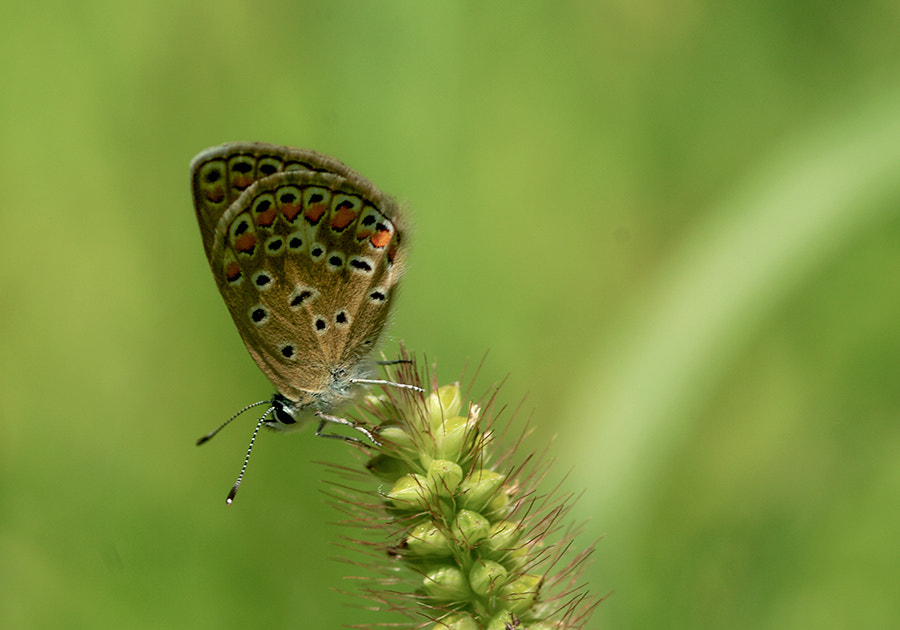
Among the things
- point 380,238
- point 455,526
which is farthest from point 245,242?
point 455,526

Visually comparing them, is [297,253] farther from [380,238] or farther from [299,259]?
[380,238]

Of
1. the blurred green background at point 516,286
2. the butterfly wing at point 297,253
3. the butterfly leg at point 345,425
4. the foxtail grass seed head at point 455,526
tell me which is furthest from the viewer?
the blurred green background at point 516,286

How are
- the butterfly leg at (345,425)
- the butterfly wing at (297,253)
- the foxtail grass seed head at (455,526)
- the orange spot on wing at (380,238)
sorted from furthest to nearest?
the orange spot on wing at (380,238), the butterfly wing at (297,253), the butterfly leg at (345,425), the foxtail grass seed head at (455,526)

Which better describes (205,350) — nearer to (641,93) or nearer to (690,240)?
(690,240)

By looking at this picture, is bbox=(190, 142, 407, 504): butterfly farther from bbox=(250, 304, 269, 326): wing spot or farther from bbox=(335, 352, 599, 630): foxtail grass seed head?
bbox=(335, 352, 599, 630): foxtail grass seed head

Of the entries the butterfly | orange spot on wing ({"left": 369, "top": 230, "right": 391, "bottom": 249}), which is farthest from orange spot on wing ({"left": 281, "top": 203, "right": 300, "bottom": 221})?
orange spot on wing ({"left": 369, "top": 230, "right": 391, "bottom": 249})

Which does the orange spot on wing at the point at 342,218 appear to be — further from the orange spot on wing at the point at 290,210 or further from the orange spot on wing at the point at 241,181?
the orange spot on wing at the point at 241,181

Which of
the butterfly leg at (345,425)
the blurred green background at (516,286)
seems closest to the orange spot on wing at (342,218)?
the butterfly leg at (345,425)

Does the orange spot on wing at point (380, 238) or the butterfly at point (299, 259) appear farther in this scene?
the orange spot on wing at point (380, 238)
